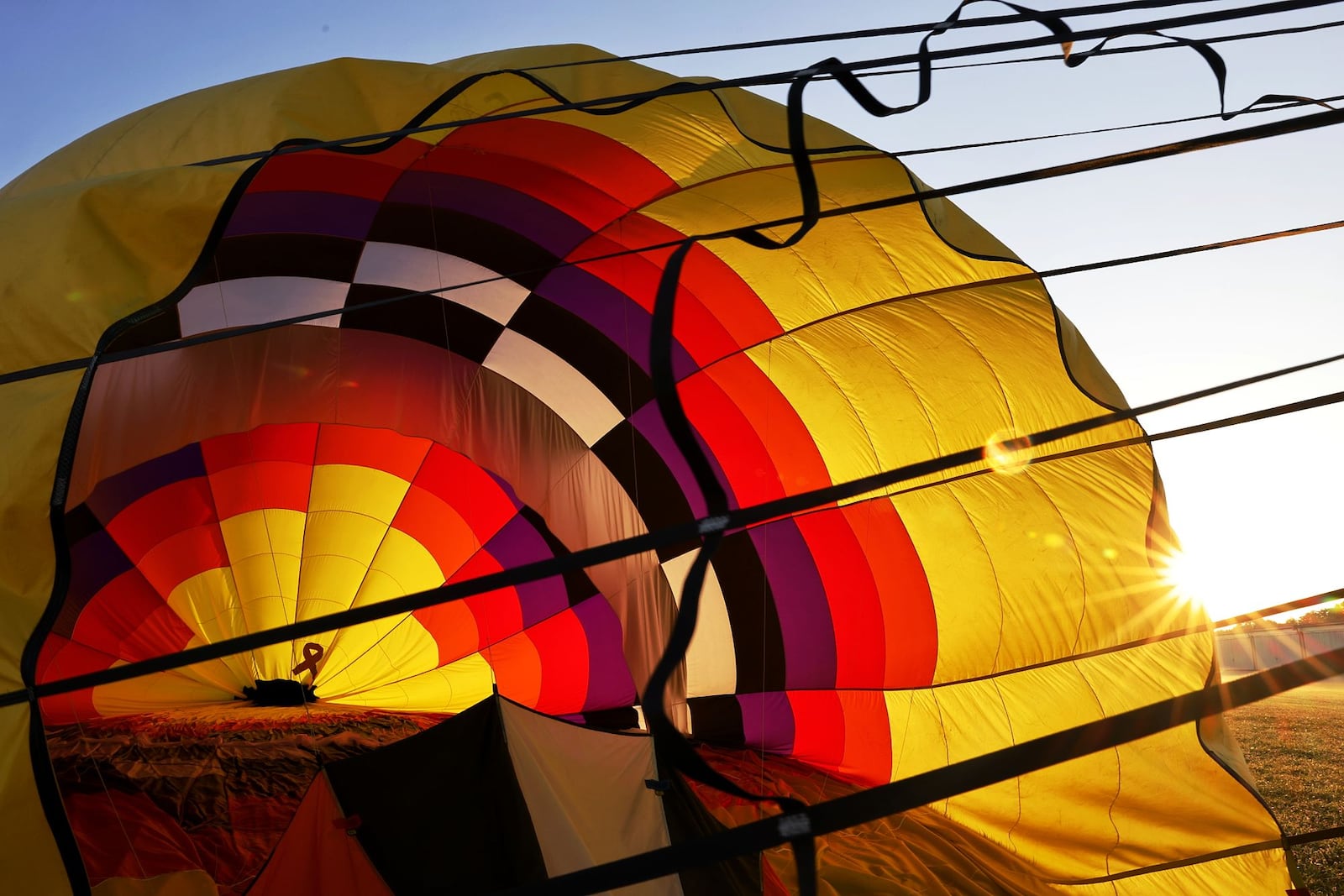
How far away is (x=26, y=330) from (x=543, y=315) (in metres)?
2.08

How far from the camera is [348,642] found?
5.02 m

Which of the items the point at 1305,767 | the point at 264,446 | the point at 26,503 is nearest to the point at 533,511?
the point at 264,446

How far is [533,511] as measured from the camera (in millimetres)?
4590

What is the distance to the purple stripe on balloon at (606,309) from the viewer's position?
3875 millimetres

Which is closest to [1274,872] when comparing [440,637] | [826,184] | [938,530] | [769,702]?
[938,530]

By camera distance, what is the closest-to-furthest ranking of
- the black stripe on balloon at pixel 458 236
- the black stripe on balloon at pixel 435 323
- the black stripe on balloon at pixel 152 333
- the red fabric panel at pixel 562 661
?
the black stripe on balloon at pixel 152 333 → the black stripe on balloon at pixel 458 236 → the black stripe on balloon at pixel 435 323 → the red fabric panel at pixel 562 661

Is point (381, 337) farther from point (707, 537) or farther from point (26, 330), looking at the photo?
point (707, 537)

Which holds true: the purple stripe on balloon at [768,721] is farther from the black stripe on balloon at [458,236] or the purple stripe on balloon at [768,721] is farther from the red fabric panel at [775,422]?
the black stripe on balloon at [458,236]

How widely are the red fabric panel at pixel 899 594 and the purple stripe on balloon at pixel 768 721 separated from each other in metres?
0.57

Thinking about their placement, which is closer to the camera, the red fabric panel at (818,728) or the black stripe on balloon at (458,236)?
the black stripe on balloon at (458,236)

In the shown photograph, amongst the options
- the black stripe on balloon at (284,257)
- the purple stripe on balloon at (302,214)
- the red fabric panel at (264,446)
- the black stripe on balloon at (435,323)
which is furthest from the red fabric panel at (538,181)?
the red fabric panel at (264,446)

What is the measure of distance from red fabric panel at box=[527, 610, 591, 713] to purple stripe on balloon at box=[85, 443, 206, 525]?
68.5 inches

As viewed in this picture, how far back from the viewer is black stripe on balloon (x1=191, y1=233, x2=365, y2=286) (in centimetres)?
337

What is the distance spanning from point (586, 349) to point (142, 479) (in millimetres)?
2003
